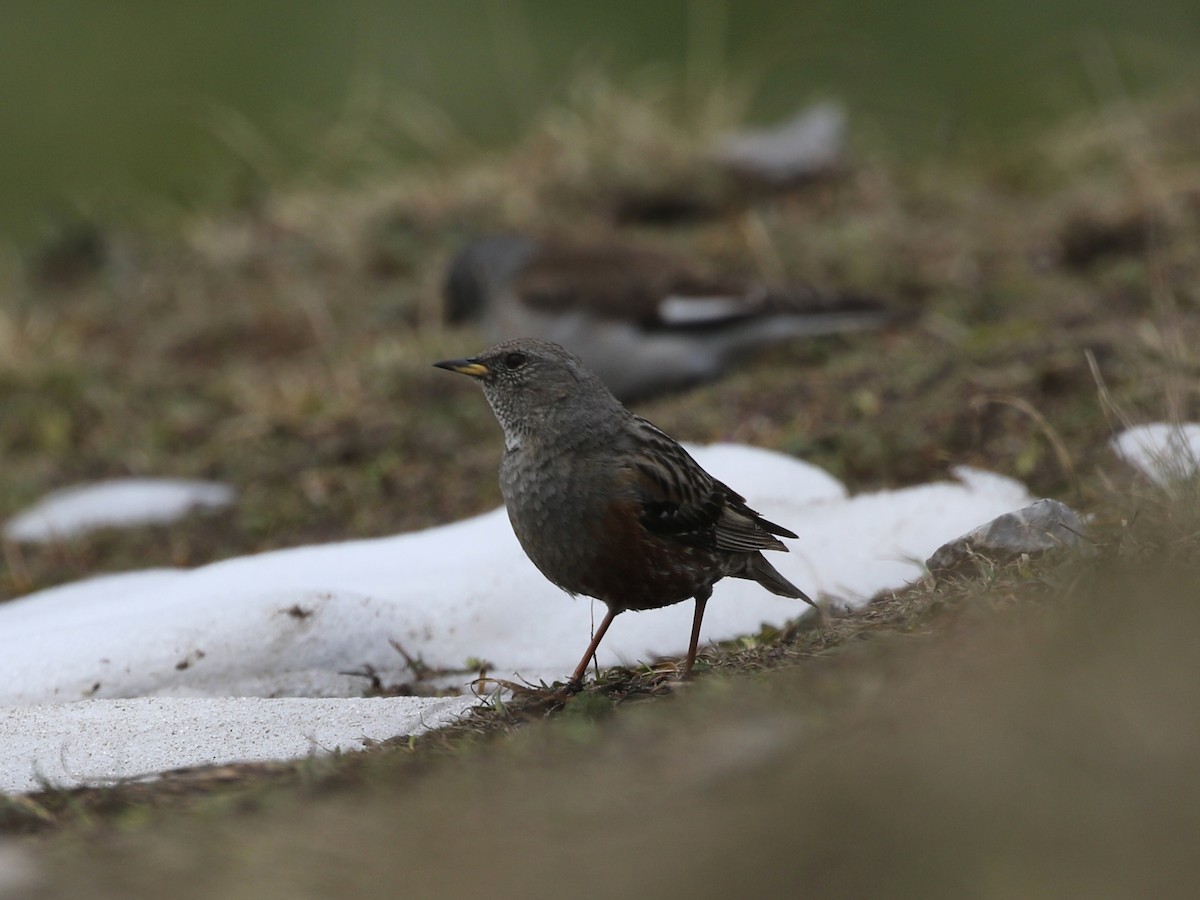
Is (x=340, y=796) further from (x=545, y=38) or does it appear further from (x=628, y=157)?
(x=545, y=38)

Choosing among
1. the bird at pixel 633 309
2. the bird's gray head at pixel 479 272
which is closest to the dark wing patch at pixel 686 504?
the bird at pixel 633 309

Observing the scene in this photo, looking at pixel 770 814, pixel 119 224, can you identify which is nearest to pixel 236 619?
pixel 770 814

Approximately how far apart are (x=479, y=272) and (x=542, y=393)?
468 cm

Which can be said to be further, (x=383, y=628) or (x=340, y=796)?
(x=383, y=628)

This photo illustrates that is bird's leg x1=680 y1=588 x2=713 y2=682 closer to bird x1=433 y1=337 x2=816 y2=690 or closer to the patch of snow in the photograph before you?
bird x1=433 y1=337 x2=816 y2=690

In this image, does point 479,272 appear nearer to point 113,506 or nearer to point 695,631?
point 113,506

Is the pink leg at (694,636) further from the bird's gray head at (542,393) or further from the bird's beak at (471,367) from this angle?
the bird's beak at (471,367)

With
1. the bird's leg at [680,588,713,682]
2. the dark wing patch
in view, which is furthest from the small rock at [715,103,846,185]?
the bird's leg at [680,588,713,682]

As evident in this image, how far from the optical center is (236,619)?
4.49 metres

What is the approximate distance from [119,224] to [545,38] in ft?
34.6

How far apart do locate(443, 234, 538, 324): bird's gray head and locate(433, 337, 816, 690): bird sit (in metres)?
4.45

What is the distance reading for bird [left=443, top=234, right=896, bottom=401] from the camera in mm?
8164

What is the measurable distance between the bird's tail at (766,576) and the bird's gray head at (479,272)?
184 inches

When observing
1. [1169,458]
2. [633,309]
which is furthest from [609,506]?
[633,309]
